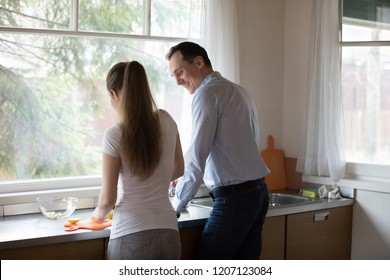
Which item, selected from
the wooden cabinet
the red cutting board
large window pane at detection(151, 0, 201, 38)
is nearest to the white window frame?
the wooden cabinet

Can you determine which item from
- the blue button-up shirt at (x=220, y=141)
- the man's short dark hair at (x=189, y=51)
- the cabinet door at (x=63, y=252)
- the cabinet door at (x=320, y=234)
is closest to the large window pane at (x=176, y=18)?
the man's short dark hair at (x=189, y=51)

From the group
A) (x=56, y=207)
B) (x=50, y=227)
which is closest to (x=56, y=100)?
(x=56, y=207)

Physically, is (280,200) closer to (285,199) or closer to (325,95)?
(285,199)

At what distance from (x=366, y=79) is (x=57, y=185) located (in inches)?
71.6

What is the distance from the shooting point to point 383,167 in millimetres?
3594

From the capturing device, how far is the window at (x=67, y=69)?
122 inches

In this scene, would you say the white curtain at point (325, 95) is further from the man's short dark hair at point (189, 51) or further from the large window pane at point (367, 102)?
the man's short dark hair at point (189, 51)

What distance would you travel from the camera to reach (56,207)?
2912 millimetres

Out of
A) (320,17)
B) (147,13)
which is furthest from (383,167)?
(147,13)

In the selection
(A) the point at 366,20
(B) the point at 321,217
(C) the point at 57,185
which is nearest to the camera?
(C) the point at 57,185

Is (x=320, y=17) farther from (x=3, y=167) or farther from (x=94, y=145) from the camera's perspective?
(x=3, y=167)

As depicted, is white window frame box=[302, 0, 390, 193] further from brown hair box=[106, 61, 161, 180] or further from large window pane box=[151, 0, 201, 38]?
brown hair box=[106, 61, 161, 180]

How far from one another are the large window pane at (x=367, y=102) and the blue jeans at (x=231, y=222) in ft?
3.57

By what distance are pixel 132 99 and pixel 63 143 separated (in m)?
1.09
